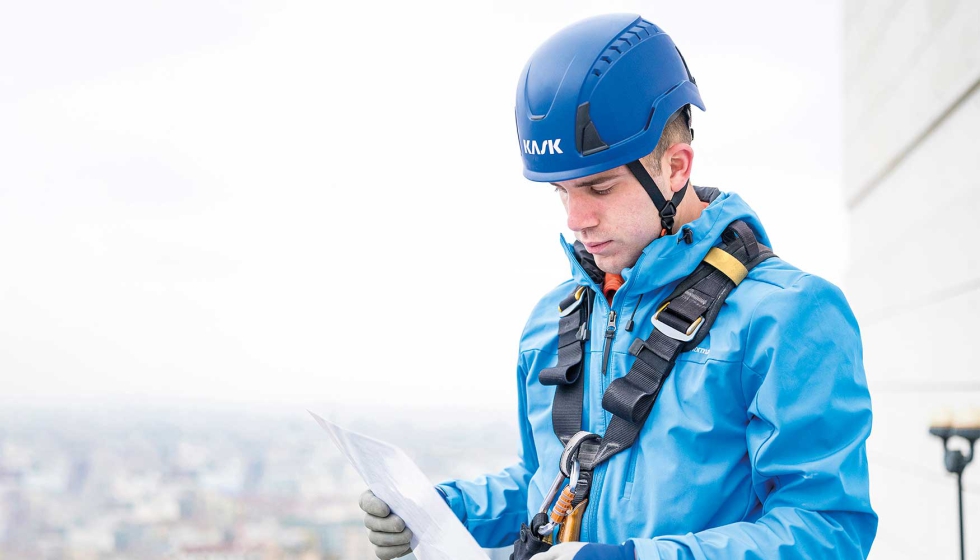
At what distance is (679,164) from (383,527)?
976 mm

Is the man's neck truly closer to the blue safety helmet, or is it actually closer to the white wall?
the blue safety helmet

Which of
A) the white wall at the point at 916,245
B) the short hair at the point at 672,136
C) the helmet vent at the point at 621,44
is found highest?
the helmet vent at the point at 621,44

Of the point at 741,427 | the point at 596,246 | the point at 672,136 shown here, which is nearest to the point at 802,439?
the point at 741,427

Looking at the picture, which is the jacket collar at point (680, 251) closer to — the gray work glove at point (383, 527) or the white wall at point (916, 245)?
the gray work glove at point (383, 527)

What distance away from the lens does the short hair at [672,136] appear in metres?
1.61

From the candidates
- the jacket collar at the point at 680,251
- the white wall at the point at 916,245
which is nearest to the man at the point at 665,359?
the jacket collar at the point at 680,251

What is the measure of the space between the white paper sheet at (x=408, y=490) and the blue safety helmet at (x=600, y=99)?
0.62m

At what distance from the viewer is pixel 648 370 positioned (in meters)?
1.49

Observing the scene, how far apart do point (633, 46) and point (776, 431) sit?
0.78 metres

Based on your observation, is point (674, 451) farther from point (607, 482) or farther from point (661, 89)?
point (661, 89)

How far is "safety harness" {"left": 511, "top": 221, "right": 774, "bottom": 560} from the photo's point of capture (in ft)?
4.83

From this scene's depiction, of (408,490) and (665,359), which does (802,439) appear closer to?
(665,359)

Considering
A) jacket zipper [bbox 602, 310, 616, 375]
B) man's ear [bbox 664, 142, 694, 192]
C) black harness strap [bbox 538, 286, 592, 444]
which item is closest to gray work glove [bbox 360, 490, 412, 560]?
black harness strap [bbox 538, 286, 592, 444]

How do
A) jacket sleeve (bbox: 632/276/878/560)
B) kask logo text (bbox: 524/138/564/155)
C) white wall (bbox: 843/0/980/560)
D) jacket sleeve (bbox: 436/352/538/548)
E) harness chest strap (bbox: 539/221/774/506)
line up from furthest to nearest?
white wall (bbox: 843/0/980/560) < jacket sleeve (bbox: 436/352/538/548) < kask logo text (bbox: 524/138/564/155) < harness chest strap (bbox: 539/221/774/506) < jacket sleeve (bbox: 632/276/878/560)
